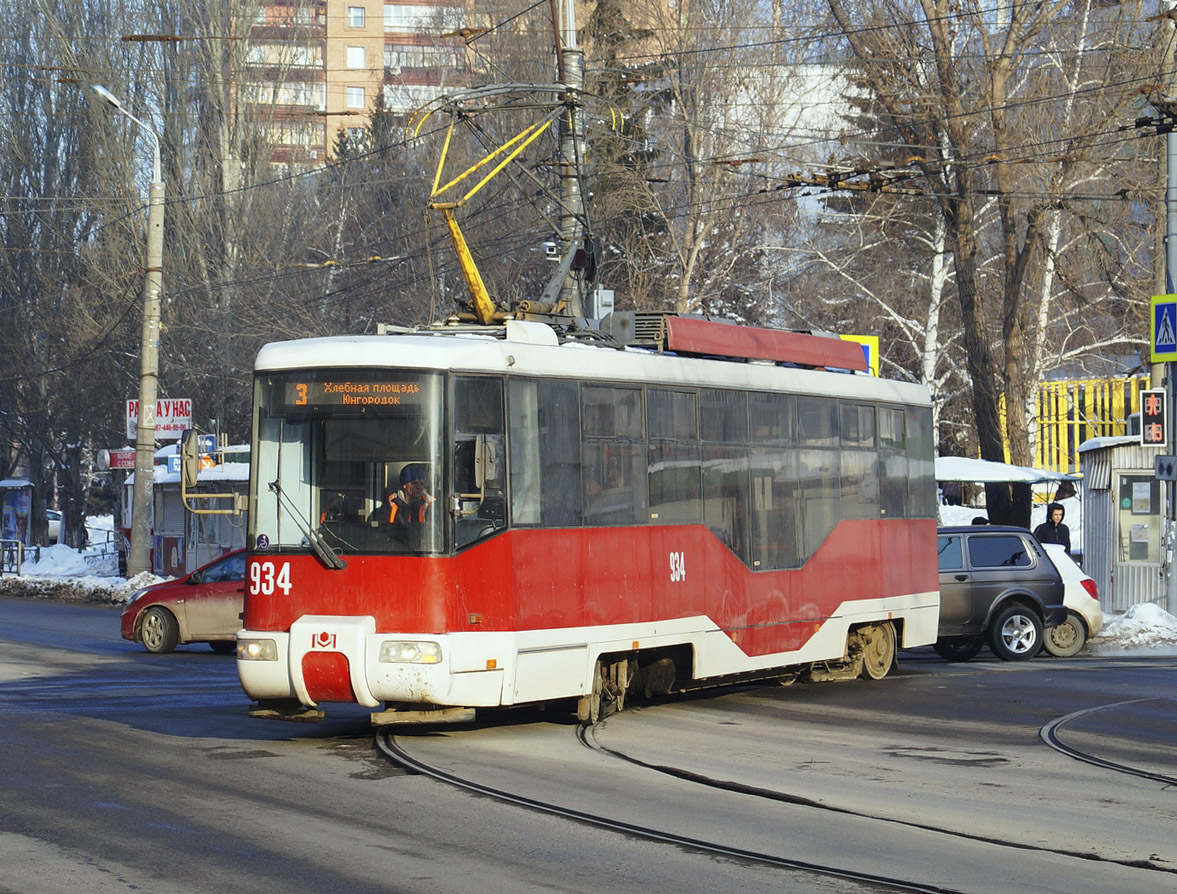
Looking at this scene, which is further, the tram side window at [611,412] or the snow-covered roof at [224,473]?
the snow-covered roof at [224,473]

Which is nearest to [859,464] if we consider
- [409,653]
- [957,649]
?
[957,649]

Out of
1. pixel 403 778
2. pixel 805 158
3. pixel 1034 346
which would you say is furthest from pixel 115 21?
pixel 403 778

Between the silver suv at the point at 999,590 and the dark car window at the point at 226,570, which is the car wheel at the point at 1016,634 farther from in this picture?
the dark car window at the point at 226,570

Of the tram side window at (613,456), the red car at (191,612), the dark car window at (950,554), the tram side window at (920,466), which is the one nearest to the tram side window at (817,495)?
the tram side window at (920,466)

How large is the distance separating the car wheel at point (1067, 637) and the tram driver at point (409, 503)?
1144cm

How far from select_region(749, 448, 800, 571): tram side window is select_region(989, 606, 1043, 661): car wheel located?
5.73 m

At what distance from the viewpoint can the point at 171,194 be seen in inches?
1853

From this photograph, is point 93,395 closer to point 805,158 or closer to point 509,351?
point 805,158

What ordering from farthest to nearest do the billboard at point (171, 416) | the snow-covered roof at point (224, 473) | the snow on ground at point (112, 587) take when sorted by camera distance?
1. the snow-covered roof at point (224, 473)
2. the billboard at point (171, 416)
3. the snow on ground at point (112, 587)

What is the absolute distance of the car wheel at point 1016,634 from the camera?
19500 millimetres

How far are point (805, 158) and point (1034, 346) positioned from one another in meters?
7.50

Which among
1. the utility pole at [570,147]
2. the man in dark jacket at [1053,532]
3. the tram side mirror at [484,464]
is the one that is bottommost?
the man in dark jacket at [1053,532]

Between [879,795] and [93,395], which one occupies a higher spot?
[93,395]

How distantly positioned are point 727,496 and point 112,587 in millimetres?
22463
